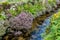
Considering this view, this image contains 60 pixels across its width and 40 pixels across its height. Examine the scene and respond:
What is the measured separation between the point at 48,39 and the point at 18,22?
2.56 meters

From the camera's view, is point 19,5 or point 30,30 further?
point 19,5

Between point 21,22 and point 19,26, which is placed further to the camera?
point 21,22

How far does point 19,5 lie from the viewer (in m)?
12.2

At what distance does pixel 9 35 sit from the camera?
27.9ft

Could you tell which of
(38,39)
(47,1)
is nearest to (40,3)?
(47,1)

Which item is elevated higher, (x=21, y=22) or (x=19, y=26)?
(x=21, y=22)

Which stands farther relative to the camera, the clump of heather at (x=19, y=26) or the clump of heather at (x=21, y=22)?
the clump of heather at (x=21, y=22)

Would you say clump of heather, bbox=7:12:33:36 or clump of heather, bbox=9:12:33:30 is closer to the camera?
clump of heather, bbox=7:12:33:36

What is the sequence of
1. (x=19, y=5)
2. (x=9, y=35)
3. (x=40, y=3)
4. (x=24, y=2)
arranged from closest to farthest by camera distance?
(x=9, y=35) < (x=19, y=5) < (x=24, y=2) < (x=40, y=3)

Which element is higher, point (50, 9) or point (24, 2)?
point (24, 2)

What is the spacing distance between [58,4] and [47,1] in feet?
9.03

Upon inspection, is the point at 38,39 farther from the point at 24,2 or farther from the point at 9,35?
the point at 24,2

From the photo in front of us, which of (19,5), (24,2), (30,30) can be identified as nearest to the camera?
(30,30)

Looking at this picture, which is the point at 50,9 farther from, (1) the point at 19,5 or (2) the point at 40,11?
(1) the point at 19,5
